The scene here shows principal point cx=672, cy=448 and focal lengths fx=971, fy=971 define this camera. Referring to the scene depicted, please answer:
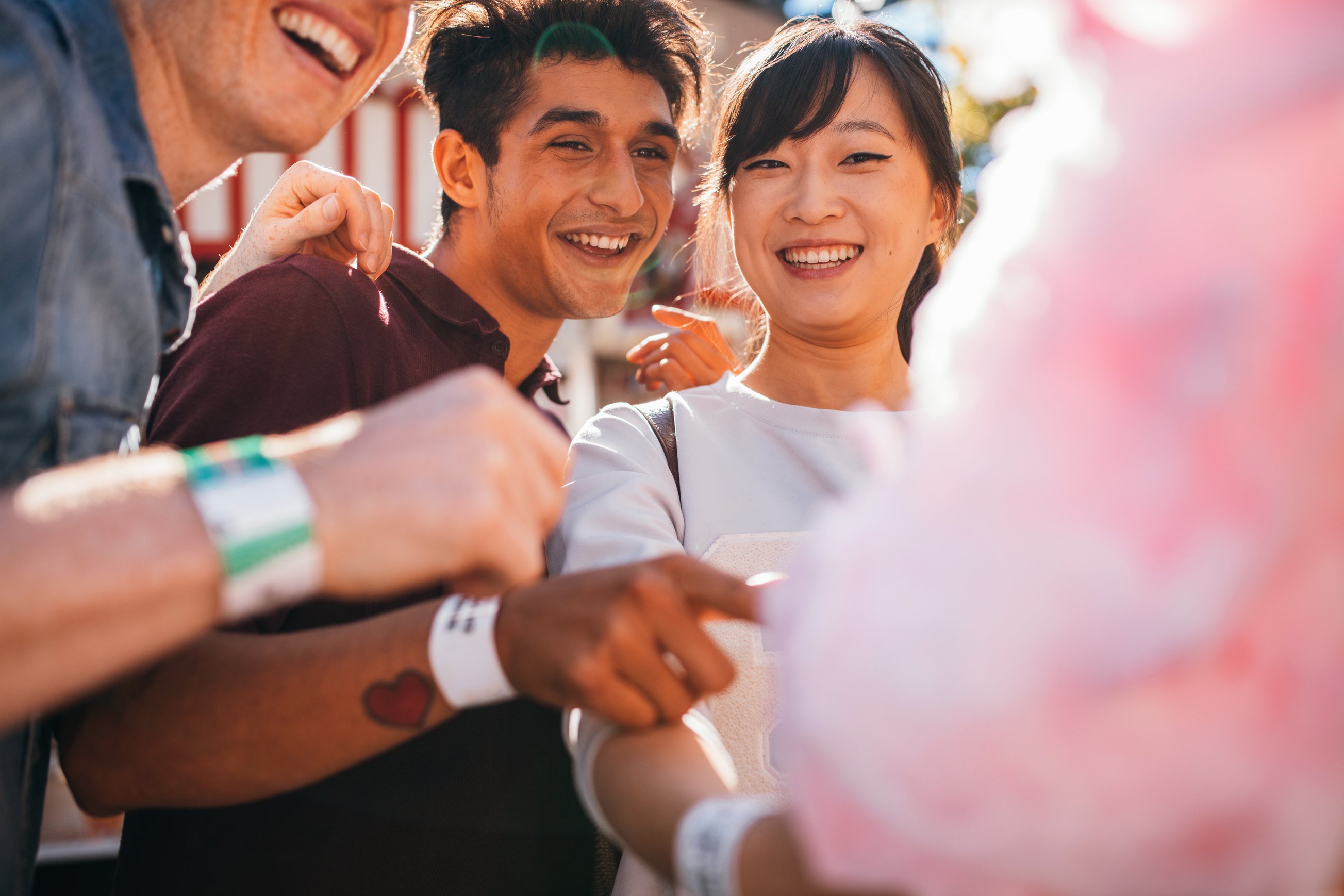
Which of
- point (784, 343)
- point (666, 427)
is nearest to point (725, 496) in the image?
point (666, 427)

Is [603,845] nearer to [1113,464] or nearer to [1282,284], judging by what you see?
[1113,464]

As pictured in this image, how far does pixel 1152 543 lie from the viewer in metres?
0.83

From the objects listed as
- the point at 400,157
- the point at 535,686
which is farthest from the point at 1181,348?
the point at 400,157

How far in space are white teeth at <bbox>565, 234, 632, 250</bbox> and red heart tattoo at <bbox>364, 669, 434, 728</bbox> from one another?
6.39 feet

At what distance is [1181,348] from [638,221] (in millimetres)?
2605

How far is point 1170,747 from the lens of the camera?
83 cm

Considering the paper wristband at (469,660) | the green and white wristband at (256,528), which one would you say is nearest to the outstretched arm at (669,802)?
the paper wristband at (469,660)

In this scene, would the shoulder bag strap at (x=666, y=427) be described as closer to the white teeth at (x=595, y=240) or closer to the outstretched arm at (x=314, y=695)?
the outstretched arm at (x=314, y=695)

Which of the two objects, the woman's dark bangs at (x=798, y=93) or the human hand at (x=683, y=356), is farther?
the human hand at (x=683, y=356)

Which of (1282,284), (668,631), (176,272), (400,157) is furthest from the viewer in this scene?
(400,157)

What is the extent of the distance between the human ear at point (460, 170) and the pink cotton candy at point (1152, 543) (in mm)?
2587

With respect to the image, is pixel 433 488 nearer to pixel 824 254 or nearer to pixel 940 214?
pixel 824 254

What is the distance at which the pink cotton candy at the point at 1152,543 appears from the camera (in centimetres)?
81

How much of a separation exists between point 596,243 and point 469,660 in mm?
2015
